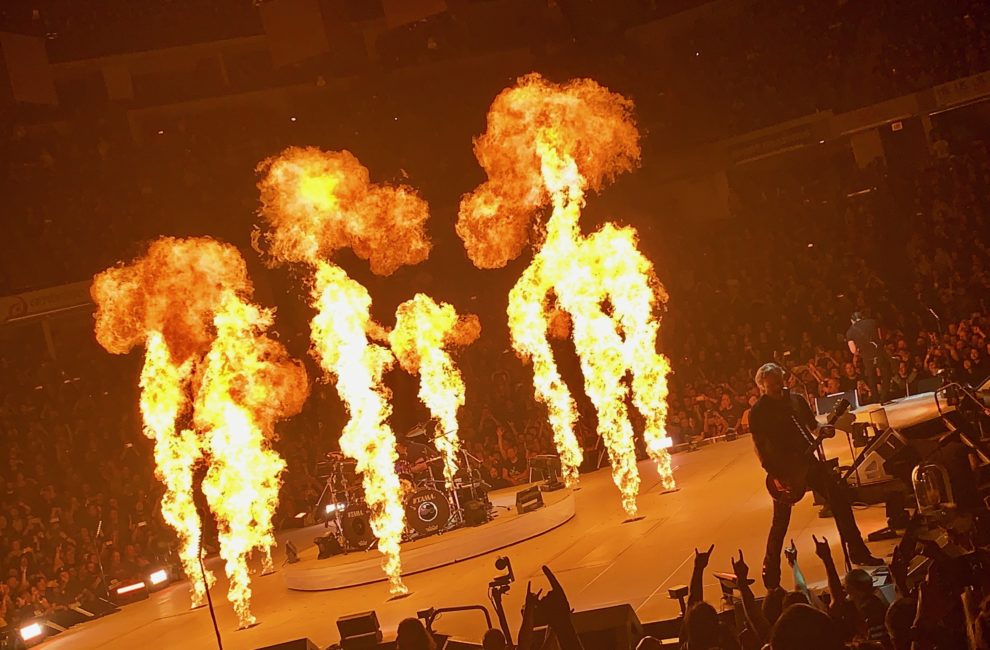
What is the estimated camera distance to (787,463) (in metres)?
7.62

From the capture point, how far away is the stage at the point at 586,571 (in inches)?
363

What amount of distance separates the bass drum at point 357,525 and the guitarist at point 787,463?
22.9ft

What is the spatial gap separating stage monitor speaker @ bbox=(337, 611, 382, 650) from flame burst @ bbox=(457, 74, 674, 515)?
600cm

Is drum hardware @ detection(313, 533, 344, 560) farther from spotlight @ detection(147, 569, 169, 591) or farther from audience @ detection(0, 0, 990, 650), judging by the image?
audience @ detection(0, 0, 990, 650)

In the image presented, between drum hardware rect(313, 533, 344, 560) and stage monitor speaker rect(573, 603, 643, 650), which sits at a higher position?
stage monitor speaker rect(573, 603, 643, 650)

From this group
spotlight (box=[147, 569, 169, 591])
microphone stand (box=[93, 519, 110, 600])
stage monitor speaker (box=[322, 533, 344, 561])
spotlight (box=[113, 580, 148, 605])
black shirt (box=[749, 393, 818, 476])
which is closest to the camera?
black shirt (box=[749, 393, 818, 476])

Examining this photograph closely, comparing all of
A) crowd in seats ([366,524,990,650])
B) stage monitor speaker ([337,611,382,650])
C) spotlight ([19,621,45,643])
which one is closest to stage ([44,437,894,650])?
spotlight ([19,621,45,643])

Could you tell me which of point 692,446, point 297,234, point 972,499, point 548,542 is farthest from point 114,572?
point 972,499

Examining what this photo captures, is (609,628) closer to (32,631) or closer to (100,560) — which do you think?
(32,631)

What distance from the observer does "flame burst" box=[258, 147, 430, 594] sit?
12164mm

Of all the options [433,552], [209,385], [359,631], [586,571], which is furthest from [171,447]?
[359,631]

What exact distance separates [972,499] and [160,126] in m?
23.1

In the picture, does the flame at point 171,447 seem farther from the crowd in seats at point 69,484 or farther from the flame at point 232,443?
the crowd in seats at point 69,484

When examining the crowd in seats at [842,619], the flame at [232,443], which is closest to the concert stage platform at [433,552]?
the flame at [232,443]
